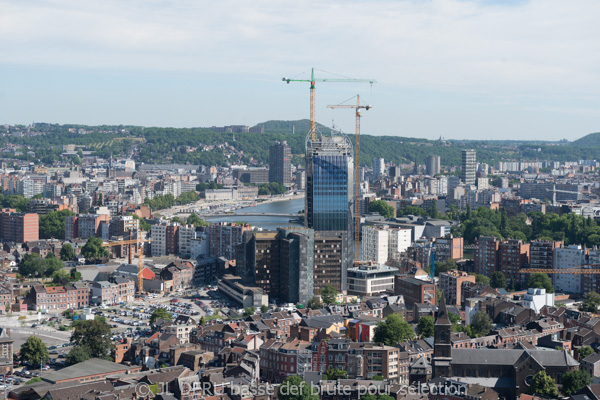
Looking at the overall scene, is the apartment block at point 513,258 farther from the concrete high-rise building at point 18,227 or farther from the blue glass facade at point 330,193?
the concrete high-rise building at point 18,227

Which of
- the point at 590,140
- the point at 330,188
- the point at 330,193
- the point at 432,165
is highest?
the point at 590,140

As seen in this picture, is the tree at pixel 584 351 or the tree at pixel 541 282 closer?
the tree at pixel 584 351

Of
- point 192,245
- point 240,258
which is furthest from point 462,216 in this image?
point 240,258

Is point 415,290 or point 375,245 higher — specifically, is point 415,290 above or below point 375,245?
below

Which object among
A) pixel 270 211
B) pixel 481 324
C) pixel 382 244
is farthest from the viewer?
pixel 270 211

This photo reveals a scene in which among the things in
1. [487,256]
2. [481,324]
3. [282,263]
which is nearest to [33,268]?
[282,263]

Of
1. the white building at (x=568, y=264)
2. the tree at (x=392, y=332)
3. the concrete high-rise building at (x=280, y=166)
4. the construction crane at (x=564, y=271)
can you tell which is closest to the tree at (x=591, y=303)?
the construction crane at (x=564, y=271)

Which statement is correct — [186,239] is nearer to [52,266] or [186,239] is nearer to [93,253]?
[93,253]
